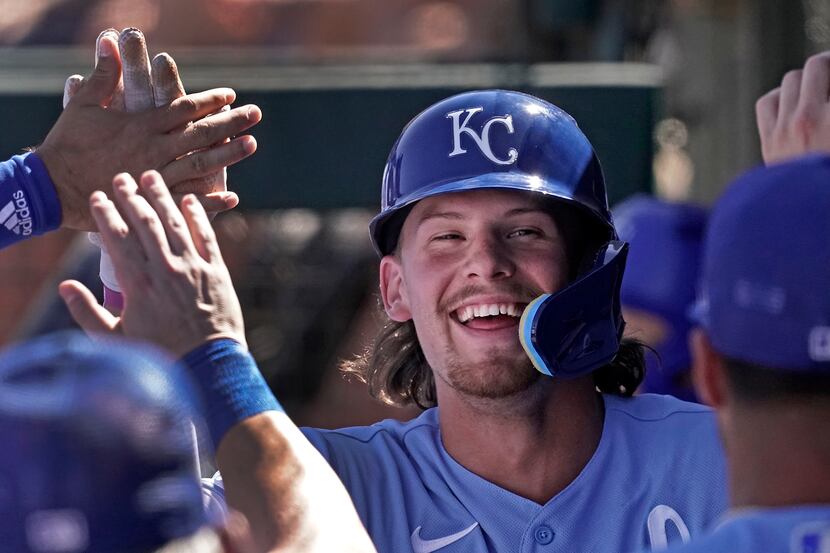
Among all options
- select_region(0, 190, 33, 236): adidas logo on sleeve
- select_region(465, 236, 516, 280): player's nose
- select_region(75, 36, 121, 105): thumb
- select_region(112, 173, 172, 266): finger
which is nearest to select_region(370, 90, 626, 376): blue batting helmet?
select_region(465, 236, 516, 280): player's nose

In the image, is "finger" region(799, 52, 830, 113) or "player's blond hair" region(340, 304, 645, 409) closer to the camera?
"finger" region(799, 52, 830, 113)

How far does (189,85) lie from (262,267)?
293 cm

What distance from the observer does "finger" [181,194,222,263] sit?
2.00m

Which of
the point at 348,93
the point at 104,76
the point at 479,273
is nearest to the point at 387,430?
the point at 479,273

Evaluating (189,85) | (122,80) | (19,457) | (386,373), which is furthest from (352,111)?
(19,457)

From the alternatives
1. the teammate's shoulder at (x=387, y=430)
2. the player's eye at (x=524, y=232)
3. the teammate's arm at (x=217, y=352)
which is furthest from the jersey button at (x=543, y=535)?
the teammate's arm at (x=217, y=352)

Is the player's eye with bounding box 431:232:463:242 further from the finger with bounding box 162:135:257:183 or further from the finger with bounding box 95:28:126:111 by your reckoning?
the finger with bounding box 95:28:126:111

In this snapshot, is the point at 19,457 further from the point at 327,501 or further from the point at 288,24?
the point at 288,24

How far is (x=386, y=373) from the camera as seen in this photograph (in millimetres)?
3275

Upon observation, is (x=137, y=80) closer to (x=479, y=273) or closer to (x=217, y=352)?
(x=479, y=273)

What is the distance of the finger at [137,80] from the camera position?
2635 mm

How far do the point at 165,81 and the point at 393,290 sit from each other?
29.8 inches

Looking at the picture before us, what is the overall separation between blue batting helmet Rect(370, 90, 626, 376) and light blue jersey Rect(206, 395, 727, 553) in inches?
8.3

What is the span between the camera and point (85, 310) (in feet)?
6.52
